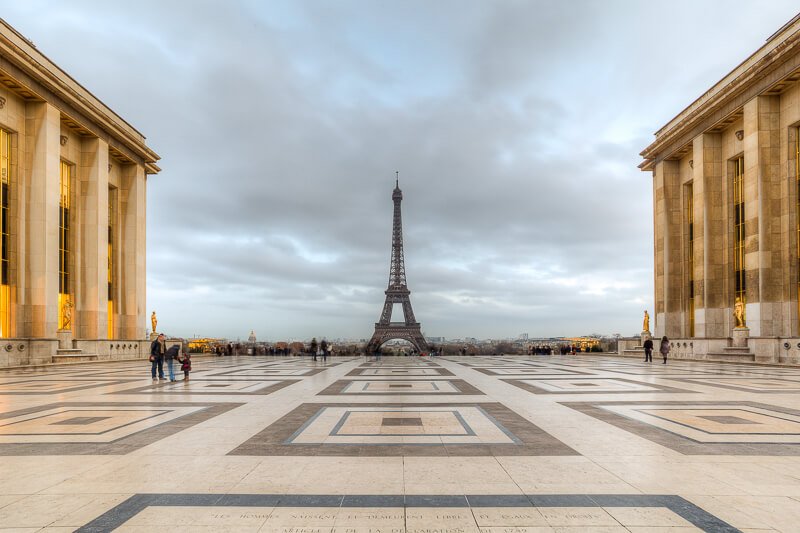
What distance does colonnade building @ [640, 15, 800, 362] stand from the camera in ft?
110

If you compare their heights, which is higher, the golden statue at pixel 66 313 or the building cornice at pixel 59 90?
the building cornice at pixel 59 90

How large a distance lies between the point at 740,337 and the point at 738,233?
33.8 ft

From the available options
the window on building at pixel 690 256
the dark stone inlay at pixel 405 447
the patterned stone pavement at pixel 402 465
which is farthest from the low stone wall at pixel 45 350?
the window on building at pixel 690 256

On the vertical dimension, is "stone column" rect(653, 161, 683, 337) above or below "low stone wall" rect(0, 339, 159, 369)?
above

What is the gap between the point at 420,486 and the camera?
5766 mm

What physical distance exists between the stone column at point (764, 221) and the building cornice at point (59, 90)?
4907 centimetres

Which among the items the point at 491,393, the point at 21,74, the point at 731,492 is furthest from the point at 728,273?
the point at 21,74

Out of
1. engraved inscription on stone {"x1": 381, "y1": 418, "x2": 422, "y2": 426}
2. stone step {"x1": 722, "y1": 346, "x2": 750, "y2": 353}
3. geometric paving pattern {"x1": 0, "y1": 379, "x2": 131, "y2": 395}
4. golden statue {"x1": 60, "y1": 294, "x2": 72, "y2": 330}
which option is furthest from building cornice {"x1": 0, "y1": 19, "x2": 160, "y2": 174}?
stone step {"x1": 722, "y1": 346, "x2": 750, "y2": 353}

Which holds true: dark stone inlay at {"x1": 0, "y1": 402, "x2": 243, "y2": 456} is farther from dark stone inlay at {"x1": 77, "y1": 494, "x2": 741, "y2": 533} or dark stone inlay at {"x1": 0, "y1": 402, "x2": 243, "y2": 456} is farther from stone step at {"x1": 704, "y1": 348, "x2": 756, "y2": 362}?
stone step at {"x1": 704, "y1": 348, "x2": 756, "y2": 362}

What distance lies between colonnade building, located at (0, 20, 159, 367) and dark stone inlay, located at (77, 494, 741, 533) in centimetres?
3106

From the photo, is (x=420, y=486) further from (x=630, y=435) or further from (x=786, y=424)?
(x=786, y=424)

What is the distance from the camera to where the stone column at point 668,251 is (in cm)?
4866

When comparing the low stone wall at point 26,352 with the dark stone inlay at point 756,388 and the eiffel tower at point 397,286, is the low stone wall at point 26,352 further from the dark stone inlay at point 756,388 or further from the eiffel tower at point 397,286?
the eiffel tower at point 397,286

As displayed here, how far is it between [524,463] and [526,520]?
209 cm
